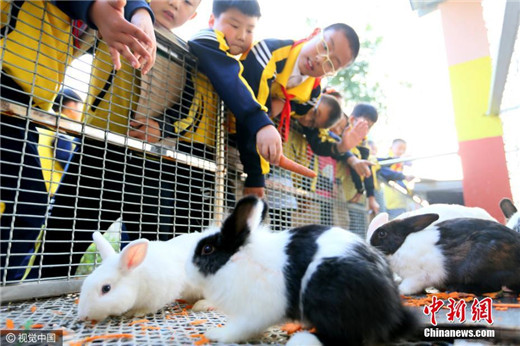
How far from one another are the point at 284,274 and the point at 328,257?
11 cm

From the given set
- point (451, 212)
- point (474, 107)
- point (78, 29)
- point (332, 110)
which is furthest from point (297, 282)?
point (474, 107)

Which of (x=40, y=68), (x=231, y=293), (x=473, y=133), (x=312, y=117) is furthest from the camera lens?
(x=473, y=133)

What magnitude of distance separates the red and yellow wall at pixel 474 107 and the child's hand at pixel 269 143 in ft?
8.10

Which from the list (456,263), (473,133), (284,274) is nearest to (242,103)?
(284,274)

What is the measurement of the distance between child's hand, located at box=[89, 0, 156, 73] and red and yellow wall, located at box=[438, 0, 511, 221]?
310cm

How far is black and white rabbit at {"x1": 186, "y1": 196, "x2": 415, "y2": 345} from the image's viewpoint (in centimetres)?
65

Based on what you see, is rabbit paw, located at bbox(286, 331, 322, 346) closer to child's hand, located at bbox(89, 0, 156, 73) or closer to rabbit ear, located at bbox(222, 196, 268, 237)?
rabbit ear, located at bbox(222, 196, 268, 237)

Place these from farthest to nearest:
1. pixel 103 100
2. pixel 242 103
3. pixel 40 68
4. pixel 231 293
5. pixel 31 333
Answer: pixel 242 103 < pixel 103 100 < pixel 40 68 < pixel 231 293 < pixel 31 333

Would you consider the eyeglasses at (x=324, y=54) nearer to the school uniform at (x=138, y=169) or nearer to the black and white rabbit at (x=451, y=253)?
the school uniform at (x=138, y=169)

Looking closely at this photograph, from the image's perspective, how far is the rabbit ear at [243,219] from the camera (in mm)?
817

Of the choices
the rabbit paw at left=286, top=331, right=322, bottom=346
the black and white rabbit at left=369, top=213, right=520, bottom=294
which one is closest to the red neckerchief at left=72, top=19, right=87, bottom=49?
the rabbit paw at left=286, top=331, right=322, bottom=346

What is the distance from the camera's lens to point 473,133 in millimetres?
3133

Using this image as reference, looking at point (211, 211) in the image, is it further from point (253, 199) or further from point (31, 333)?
point (31, 333)

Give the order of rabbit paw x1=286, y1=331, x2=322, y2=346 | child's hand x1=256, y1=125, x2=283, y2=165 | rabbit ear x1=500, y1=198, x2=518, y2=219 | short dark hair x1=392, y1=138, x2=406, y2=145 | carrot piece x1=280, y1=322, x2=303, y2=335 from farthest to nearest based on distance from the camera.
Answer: short dark hair x1=392, y1=138, x2=406, y2=145, rabbit ear x1=500, y1=198, x2=518, y2=219, child's hand x1=256, y1=125, x2=283, y2=165, carrot piece x1=280, y1=322, x2=303, y2=335, rabbit paw x1=286, y1=331, x2=322, y2=346
